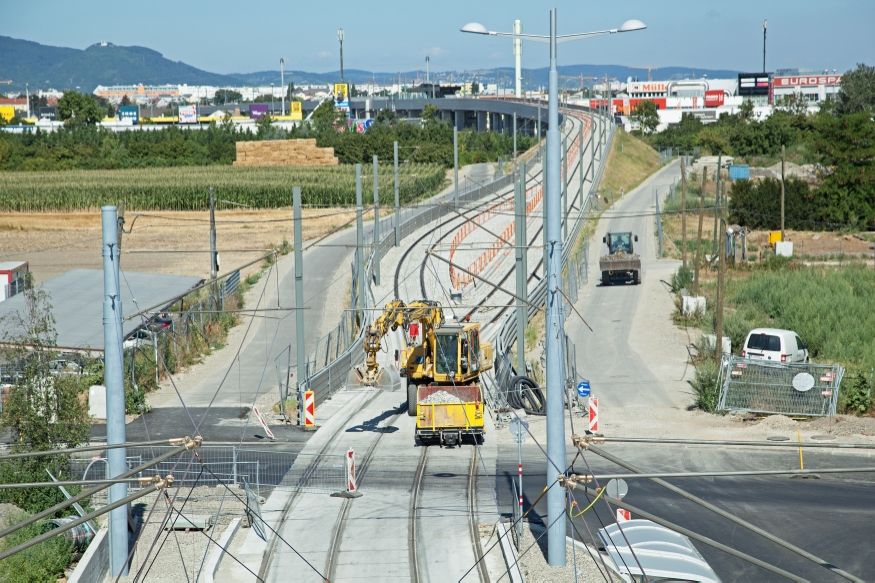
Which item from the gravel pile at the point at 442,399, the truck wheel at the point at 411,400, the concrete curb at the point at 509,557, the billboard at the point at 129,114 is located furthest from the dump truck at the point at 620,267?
the billboard at the point at 129,114

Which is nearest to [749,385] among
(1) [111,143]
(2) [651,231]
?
(2) [651,231]

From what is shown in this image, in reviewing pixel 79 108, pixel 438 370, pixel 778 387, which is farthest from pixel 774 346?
pixel 79 108

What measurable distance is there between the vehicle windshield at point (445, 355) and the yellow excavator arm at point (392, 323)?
16.4 inches

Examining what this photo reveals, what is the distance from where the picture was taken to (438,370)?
2559cm

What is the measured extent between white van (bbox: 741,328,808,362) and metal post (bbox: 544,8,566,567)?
18.3 meters

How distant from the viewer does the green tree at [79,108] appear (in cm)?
16038

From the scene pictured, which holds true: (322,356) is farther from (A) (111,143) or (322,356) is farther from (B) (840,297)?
(A) (111,143)

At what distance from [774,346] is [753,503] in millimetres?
12954

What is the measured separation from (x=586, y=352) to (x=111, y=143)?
96845mm

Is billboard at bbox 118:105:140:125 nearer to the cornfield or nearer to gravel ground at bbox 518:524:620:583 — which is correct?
the cornfield

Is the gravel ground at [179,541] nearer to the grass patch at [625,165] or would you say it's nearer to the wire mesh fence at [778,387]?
the wire mesh fence at [778,387]

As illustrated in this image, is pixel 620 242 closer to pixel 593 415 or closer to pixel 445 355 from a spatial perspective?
pixel 445 355

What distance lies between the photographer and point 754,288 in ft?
144

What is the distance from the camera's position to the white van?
31.1m
